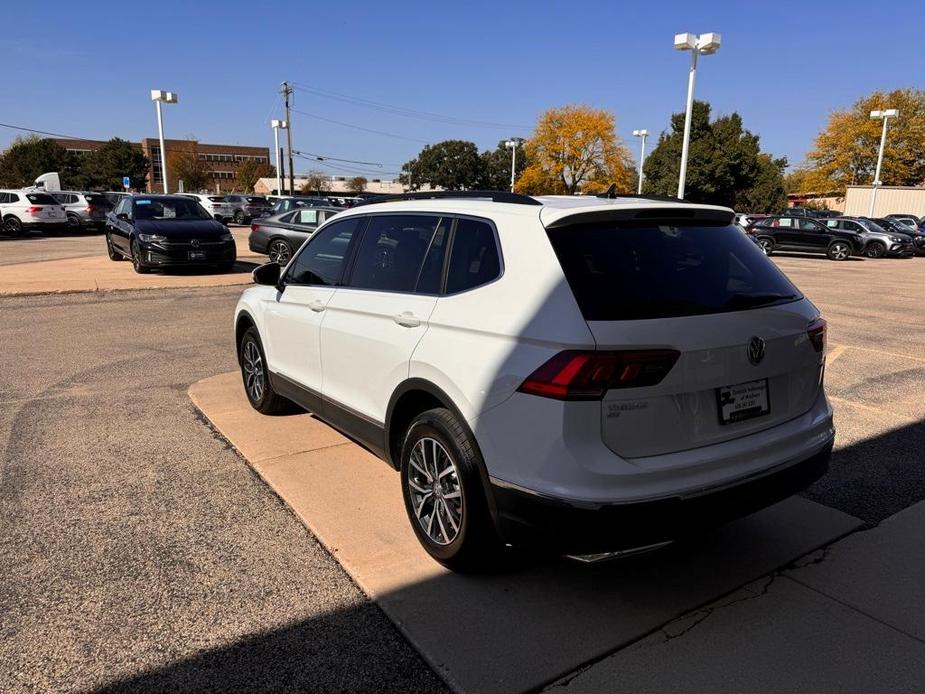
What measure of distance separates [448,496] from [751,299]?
1.64m

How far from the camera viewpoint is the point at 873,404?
243 inches

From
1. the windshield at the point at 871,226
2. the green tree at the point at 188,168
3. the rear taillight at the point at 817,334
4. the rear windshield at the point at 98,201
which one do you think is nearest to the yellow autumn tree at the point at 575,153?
the windshield at the point at 871,226

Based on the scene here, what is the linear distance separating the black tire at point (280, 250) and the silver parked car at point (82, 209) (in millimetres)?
16715

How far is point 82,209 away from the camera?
3020cm

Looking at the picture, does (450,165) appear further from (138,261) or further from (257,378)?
(257,378)

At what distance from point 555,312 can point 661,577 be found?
58.7 inches

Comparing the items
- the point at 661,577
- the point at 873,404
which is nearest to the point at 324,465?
the point at 661,577

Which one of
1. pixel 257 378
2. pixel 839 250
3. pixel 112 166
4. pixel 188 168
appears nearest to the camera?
pixel 257 378

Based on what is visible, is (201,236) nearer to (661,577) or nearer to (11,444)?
(11,444)

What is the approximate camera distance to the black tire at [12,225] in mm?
27281

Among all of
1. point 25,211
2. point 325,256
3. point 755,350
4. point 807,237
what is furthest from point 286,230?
point 807,237

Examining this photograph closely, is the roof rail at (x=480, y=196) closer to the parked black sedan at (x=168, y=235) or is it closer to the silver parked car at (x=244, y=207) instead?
the parked black sedan at (x=168, y=235)

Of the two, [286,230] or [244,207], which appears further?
[244,207]

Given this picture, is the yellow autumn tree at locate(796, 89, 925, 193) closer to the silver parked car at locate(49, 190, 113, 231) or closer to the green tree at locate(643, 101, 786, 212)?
the green tree at locate(643, 101, 786, 212)
